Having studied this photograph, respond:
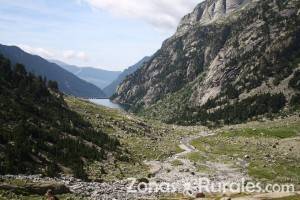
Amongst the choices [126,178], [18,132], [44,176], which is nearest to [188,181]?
[126,178]

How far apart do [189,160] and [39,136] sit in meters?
36.8

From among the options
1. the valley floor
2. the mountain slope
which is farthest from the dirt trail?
the mountain slope

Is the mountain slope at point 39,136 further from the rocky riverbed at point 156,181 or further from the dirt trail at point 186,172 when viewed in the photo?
the dirt trail at point 186,172

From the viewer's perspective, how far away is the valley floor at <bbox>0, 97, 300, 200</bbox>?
63250 millimetres

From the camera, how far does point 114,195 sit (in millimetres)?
61375

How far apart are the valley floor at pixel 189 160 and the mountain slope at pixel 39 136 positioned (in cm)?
426

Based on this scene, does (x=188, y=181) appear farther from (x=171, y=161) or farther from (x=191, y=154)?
(x=191, y=154)

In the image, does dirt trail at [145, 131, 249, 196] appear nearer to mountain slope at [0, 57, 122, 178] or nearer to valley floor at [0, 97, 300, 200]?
valley floor at [0, 97, 300, 200]

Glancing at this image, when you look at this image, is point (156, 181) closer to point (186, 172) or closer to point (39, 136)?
point (186, 172)

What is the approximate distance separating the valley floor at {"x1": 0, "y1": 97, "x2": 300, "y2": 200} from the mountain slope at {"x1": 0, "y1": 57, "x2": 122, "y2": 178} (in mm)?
4262

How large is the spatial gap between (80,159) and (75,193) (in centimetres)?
2699

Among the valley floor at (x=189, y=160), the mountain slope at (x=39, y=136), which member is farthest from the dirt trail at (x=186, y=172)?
the mountain slope at (x=39, y=136)

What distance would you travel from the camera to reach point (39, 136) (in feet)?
292

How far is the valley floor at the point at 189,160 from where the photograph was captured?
63.2m
